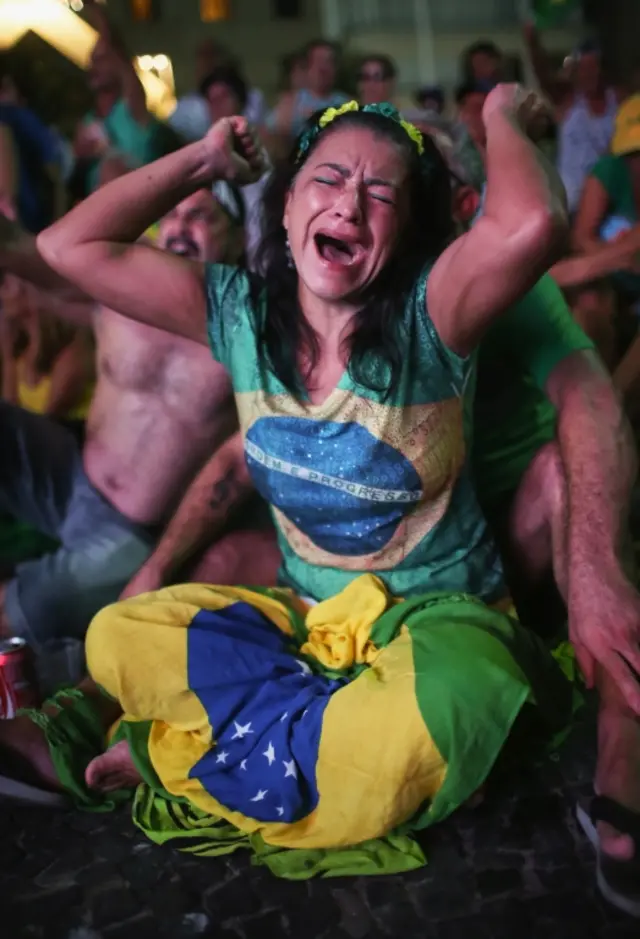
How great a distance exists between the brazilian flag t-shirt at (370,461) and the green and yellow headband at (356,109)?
207 millimetres

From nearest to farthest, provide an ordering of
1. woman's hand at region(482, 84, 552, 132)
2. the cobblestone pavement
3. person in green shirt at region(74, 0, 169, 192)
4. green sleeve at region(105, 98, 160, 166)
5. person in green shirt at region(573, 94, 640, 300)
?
the cobblestone pavement
woman's hand at region(482, 84, 552, 132)
green sleeve at region(105, 98, 160, 166)
person in green shirt at region(573, 94, 640, 300)
person in green shirt at region(74, 0, 169, 192)

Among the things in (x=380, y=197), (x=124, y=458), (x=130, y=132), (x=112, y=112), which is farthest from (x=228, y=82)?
(x=380, y=197)

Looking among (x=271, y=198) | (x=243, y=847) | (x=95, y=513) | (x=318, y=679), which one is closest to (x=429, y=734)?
(x=318, y=679)

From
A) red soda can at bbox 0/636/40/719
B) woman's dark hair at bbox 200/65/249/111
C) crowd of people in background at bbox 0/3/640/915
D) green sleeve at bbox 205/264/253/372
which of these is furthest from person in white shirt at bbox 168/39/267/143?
red soda can at bbox 0/636/40/719

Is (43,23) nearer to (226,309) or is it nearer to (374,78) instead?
(374,78)

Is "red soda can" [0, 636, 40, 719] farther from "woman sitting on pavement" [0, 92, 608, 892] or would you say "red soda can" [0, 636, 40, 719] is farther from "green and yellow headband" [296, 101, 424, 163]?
"green and yellow headband" [296, 101, 424, 163]

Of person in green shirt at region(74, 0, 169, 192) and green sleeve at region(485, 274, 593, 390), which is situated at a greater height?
person in green shirt at region(74, 0, 169, 192)

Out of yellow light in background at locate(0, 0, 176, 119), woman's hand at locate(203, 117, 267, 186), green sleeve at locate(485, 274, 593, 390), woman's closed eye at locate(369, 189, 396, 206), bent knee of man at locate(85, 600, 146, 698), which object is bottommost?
bent knee of man at locate(85, 600, 146, 698)

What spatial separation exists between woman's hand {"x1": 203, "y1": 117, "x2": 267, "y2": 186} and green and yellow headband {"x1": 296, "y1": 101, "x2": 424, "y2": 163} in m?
0.08

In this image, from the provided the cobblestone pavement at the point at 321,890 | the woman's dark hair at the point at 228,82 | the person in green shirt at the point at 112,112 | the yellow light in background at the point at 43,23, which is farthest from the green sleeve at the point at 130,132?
the yellow light in background at the point at 43,23

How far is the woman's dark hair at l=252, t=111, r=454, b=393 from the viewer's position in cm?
114

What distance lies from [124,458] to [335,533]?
60 centimetres

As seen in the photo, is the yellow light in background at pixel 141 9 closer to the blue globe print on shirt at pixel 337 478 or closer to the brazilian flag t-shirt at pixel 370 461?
the brazilian flag t-shirt at pixel 370 461

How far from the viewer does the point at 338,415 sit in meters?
1.16
